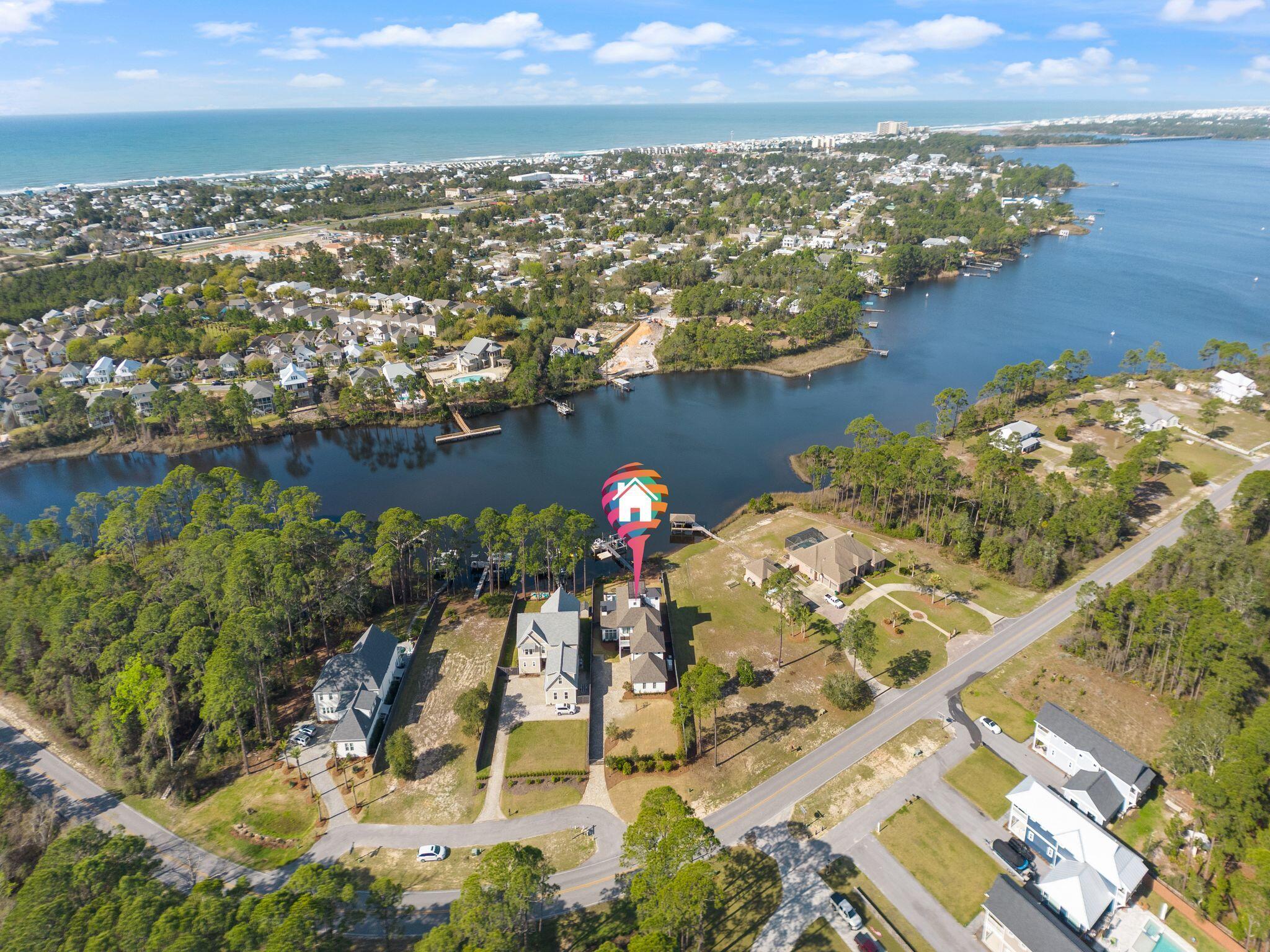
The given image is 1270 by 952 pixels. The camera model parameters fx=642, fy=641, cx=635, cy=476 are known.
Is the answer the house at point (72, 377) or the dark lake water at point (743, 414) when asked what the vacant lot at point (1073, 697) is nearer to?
the dark lake water at point (743, 414)

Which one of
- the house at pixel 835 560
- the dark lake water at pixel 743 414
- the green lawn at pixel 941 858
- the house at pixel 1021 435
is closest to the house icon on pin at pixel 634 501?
the house at pixel 835 560

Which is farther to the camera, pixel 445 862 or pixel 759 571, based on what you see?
pixel 759 571

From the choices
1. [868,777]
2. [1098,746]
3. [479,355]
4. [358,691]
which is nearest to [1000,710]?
[1098,746]

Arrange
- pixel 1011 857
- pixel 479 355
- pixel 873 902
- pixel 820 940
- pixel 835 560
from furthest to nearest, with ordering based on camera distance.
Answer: pixel 479 355
pixel 835 560
pixel 1011 857
pixel 873 902
pixel 820 940

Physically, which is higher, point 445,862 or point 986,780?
point 986,780

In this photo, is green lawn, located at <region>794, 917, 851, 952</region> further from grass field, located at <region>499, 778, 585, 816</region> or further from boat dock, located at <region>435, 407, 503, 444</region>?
boat dock, located at <region>435, 407, 503, 444</region>

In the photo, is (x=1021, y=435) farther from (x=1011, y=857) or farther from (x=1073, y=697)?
(x=1011, y=857)

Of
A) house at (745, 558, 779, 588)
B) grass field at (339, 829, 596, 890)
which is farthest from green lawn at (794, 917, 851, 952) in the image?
house at (745, 558, 779, 588)
